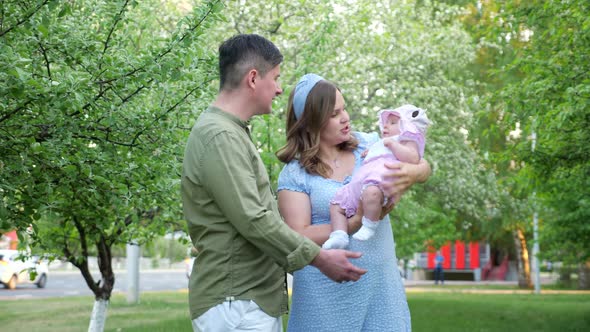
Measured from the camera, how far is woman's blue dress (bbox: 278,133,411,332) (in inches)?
142

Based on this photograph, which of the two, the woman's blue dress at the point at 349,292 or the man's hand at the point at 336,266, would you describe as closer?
the man's hand at the point at 336,266

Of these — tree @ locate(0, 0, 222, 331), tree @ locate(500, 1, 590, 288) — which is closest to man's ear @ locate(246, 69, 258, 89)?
tree @ locate(0, 0, 222, 331)

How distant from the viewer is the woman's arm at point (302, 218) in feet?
11.7

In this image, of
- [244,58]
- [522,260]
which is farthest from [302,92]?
[522,260]

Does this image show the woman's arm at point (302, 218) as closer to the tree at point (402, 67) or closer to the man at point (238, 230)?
the man at point (238, 230)

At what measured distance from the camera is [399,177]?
139 inches

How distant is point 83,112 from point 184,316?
46.9 feet

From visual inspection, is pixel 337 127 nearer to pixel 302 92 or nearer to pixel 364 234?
pixel 302 92

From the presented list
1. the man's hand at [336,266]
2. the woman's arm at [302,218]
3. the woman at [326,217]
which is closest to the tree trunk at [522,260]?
the woman at [326,217]

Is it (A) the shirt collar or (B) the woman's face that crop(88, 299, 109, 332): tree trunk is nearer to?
(B) the woman's face

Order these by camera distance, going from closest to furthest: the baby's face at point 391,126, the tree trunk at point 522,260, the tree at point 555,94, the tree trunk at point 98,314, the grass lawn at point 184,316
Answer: the baby's face at point 391,126, the tree at point 555,94, the tree trunk at point 98,314, the grass lawn at point 184,316, the tree trunk at point 522,260

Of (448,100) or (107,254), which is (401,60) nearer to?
(448,100)

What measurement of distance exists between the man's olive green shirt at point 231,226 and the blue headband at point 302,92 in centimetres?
59

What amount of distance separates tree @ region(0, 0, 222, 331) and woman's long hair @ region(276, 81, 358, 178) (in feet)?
5.51
